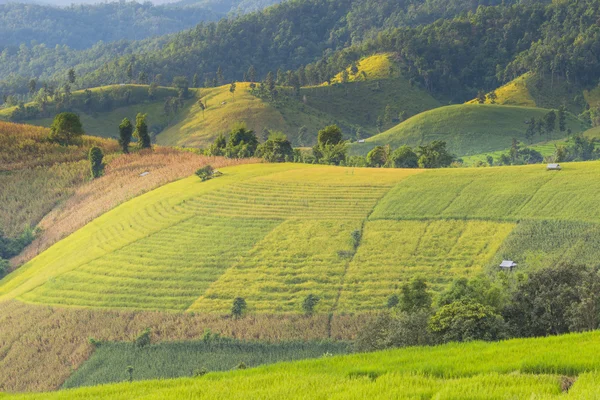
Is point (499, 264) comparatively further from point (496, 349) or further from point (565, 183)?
point (496, 349)

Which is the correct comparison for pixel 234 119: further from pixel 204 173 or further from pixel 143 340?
pixel 143 340

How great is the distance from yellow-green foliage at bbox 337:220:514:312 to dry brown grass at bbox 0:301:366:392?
12.1 ft

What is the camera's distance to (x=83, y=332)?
44.7 m

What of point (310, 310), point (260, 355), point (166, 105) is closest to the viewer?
point (260, 355)

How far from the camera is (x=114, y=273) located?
2062 inches

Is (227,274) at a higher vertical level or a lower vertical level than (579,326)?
lower

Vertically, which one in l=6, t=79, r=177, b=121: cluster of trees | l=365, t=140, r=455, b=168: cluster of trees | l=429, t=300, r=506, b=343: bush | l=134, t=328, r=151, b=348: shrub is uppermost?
l=6, t=79, r=177, b=121: cluster of trees

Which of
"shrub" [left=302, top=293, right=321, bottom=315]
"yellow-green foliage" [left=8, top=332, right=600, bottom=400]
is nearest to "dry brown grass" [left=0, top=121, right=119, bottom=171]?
"shrub" [left=302, top=293, right=321, bottom=315]

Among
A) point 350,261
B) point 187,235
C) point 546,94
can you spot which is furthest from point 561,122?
point 187,235

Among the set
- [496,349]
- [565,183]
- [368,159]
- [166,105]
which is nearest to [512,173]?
[565,183]

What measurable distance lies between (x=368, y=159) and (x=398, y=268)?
43.4 meters

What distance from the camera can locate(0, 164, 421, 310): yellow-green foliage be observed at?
4950cm

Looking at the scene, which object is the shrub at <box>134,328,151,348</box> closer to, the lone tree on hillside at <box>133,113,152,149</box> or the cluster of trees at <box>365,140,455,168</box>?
the cluster of trees at <box>365,140,455,168</box>

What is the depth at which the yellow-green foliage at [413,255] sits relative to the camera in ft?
146
